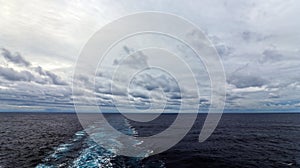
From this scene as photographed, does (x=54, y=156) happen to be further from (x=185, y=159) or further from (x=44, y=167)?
(x=185, y=159)

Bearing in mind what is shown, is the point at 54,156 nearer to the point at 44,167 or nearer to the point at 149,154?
the point at 44,167

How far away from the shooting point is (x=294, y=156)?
118ft

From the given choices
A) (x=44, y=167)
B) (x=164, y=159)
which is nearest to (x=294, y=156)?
(x=164, y=159)

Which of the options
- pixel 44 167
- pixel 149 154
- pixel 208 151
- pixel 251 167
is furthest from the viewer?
pixel 208 151

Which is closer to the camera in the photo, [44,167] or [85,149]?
[44,167]

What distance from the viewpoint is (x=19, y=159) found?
108ft

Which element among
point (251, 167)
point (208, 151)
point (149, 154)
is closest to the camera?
point (251, 167)

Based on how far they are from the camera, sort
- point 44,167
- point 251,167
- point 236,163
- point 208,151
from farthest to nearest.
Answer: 1. point 208,151
2. point 236,163
3. point 251,167
4. point 44,167

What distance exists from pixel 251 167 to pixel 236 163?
2492mm

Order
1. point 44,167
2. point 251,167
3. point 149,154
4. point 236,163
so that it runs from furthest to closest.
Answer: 1. point 149,154
2. point 236,163
3. point 251,167
4. point 44,167

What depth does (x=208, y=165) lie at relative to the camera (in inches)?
1178

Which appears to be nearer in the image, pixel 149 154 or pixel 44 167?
pixel 44 167

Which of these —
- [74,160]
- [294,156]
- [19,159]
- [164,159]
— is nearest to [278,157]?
[294,156]

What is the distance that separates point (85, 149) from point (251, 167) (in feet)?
92.7
